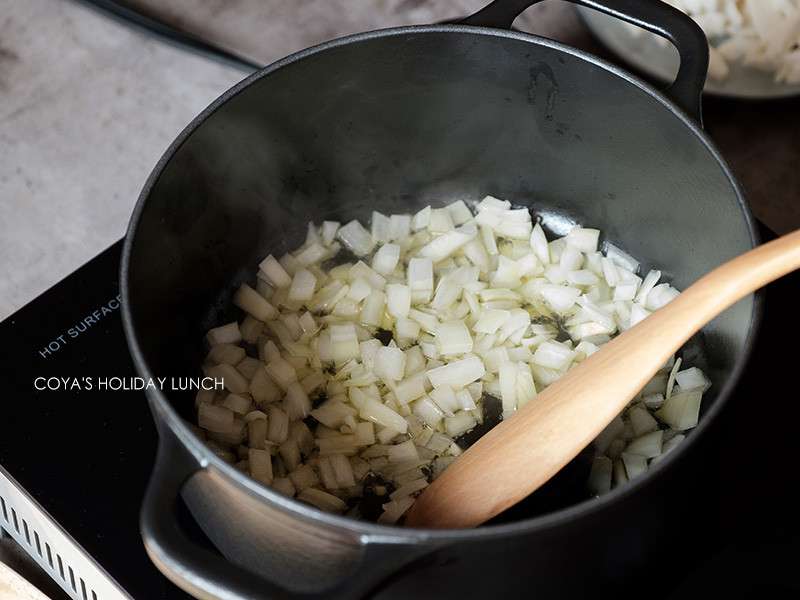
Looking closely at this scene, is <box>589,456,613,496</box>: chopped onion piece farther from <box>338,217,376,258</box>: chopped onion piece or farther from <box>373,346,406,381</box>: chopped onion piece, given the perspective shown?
<box>338,217,376,258</box>: chopped onion piece

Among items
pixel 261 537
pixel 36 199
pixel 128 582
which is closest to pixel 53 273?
pixel 36 199

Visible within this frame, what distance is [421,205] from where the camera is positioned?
1.06 metres

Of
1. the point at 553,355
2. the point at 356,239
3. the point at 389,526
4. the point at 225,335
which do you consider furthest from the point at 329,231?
the point at 389,526

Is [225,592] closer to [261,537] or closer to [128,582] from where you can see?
[261,537]

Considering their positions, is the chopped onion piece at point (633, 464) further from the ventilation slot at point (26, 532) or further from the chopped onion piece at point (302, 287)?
the ventilation slot at point (26, 532)

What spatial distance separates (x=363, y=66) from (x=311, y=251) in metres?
0.21

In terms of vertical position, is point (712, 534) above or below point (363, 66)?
below

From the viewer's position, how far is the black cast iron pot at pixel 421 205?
23.5 inches

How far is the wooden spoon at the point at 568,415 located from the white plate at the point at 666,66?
17.3 inches

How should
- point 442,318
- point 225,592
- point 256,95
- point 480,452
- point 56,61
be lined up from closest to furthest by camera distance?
point 225,592 → point 480,452 → point 256,95 → point 442,318 → point 56,61

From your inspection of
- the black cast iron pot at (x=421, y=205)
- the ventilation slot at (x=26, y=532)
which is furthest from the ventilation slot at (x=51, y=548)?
the black cast iron pot at (x=421, y=205)

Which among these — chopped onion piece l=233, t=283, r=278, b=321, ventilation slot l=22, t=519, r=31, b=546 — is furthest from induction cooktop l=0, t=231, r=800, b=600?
chopped onion piece l=233, t=283, r=278, b=321

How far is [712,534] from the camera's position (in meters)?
0.78

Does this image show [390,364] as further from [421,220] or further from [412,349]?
[421,220]
